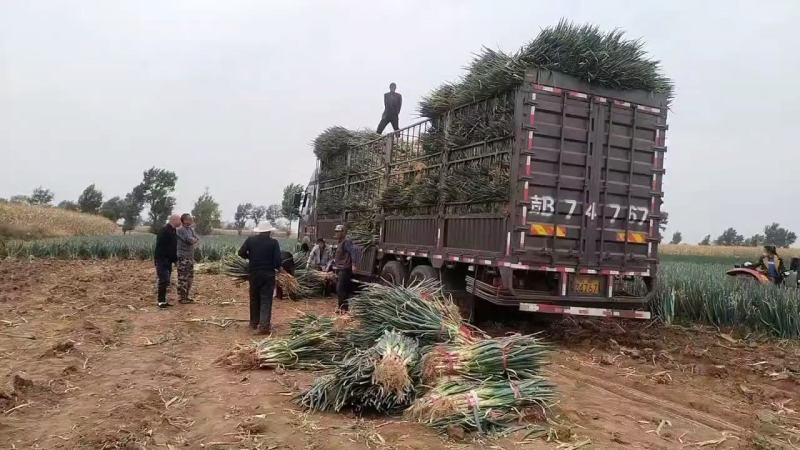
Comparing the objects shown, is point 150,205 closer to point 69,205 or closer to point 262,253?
point 69,205

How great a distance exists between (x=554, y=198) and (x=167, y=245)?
258 inches

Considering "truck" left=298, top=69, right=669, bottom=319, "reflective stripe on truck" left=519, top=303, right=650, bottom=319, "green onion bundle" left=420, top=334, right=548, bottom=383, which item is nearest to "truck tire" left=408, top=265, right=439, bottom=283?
"truck" left=298, top=69, right=669, bottom=319

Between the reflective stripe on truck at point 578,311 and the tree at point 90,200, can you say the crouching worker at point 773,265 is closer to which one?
the reflective stripe on truck at point 578,311

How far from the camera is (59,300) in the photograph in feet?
35.9

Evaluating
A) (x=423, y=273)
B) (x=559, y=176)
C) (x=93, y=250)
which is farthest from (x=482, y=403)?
(x=93, y=250)

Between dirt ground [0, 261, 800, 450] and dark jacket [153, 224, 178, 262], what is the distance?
106cm

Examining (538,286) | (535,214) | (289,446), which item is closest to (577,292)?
(538,286)

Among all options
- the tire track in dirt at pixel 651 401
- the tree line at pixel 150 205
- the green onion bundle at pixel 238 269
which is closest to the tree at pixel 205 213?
the tree line at pixel 150 205

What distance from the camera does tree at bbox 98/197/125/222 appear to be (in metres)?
58.2

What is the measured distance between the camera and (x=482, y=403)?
4.23 meters

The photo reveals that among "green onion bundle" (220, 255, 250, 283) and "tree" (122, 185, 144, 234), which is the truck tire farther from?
"tree" (122, 185, 144, 234)

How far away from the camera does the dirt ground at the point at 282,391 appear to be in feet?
13.5

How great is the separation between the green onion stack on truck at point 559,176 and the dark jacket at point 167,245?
15.6ft

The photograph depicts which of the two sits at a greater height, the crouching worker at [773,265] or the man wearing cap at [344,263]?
the crouching worker at [773,265]
